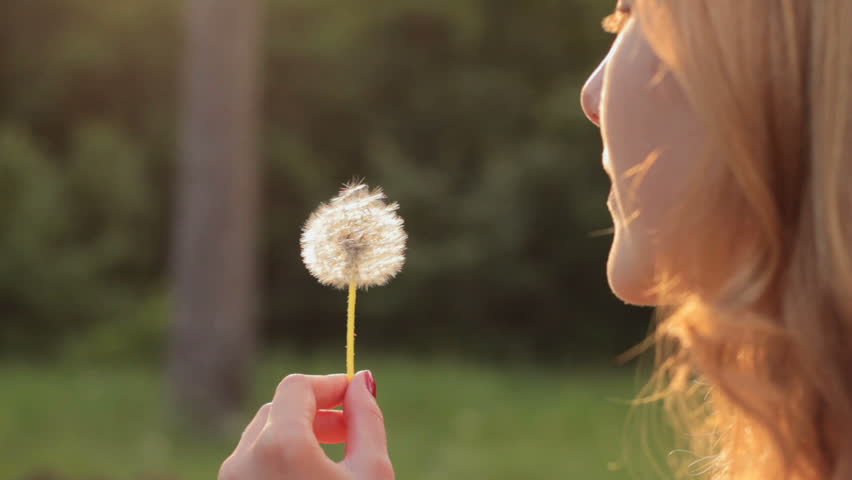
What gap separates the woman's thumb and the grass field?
5.71 meters

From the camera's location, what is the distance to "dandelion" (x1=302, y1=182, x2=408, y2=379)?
1.62 m

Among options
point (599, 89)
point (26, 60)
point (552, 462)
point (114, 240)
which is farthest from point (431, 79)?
point (599, 89)

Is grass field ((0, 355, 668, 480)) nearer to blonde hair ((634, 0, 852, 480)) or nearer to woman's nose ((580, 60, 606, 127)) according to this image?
woman's nose ((580, 60, 606, 127))

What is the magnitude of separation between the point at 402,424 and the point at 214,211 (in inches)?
95.7

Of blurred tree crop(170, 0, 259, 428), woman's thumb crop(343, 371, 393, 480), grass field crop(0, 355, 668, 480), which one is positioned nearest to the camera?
woman's thumb crop(343, 371, 393, 480)

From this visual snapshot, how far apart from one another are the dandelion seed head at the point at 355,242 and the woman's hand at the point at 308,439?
9.7 inches

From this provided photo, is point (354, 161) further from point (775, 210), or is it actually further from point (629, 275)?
point (775, 210)

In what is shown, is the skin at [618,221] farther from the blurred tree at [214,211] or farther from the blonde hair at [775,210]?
the blurred tree at [214,211]

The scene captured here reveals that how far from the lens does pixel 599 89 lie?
1341mm

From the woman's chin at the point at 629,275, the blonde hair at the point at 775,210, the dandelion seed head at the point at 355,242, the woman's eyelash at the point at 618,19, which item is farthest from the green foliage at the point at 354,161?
the blonde hair at the point at 775,210

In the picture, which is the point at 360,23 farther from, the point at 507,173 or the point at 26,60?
the point at 26,60

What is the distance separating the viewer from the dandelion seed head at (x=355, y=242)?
1616 mm

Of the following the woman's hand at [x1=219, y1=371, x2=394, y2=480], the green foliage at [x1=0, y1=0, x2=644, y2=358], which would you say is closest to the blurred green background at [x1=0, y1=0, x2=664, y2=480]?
the green foliage at [x1=0, y1=0, x2=644, y2=358]

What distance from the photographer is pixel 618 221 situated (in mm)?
1285
